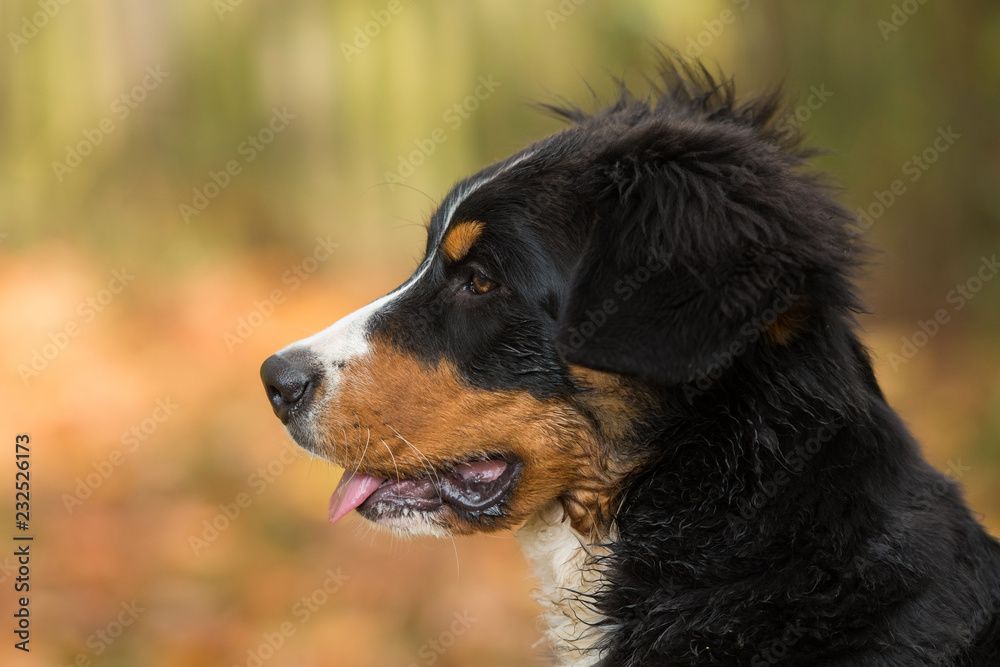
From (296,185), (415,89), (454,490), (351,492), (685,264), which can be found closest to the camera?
(685,264)

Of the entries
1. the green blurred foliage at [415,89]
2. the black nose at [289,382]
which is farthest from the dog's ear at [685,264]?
the green blurred foliage at [415,89]

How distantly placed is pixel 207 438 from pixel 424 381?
491 centimetres

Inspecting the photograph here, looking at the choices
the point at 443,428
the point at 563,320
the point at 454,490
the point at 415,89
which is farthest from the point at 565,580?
the point at 415,89

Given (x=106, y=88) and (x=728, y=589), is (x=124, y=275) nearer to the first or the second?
(x=106, y=88)

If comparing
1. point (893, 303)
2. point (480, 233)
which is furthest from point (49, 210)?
point (893, 303)

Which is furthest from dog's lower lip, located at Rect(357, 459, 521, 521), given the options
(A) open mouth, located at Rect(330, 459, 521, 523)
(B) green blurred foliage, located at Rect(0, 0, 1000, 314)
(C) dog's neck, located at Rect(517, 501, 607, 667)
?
(B) green blurred foliage, located at Rect(0, 0, 1000, 314)

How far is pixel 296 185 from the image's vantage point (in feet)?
31.2

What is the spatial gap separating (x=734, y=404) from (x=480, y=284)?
92cm

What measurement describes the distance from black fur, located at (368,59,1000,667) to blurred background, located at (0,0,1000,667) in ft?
12.3

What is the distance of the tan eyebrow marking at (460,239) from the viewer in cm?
288

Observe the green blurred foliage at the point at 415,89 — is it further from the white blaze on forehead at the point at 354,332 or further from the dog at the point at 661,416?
the dog at the point at 661,416

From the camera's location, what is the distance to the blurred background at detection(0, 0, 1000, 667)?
6.88 metres

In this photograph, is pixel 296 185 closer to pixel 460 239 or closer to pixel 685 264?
pixel 460 239

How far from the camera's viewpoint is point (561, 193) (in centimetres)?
281
